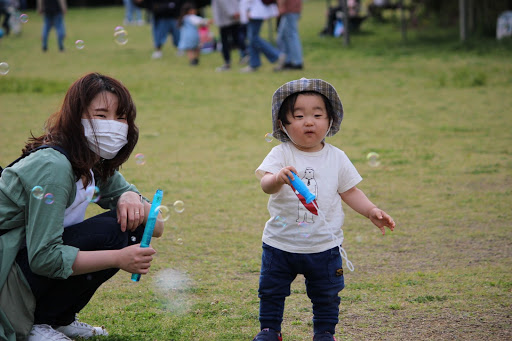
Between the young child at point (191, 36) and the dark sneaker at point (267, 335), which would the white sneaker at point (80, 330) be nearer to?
the dark sneaker at point (267, 335)

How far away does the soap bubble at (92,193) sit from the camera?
2.63 meters

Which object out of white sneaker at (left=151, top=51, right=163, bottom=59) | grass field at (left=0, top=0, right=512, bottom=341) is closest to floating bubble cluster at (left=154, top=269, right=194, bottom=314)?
grass field at (left=0, top=0, right=512, bottom=341)

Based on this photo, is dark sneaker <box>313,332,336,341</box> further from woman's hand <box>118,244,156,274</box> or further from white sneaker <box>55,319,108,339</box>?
white sneaker <box>55,319,108,339</box>

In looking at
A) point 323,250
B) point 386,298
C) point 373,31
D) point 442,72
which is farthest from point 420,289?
point 373,31

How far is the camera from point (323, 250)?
2666 millimetres

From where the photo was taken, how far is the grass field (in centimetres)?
300

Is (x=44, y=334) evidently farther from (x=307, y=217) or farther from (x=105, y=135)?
(x=307, y=217)

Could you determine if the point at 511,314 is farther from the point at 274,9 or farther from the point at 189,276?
the point at 274,9

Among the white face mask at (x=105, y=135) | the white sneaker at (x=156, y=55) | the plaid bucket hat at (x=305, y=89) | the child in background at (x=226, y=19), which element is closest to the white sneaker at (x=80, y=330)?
the white face mask at (x=105, y=135)

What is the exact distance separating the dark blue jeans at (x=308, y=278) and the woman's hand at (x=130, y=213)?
0.54 m

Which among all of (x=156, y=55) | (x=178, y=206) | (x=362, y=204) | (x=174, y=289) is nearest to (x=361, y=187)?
(x=178, y=206)

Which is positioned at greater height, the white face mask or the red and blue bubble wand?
the white face mask

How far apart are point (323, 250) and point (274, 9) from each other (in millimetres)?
8683

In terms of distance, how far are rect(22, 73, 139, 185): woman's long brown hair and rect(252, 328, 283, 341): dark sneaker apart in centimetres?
92
